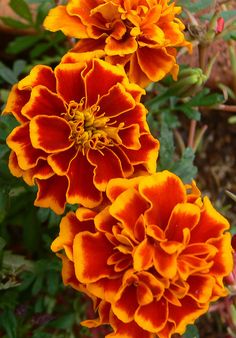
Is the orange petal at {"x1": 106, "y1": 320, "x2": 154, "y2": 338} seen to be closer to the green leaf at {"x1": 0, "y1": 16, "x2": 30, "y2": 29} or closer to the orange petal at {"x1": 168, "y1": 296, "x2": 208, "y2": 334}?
the orange petal at {"x1": 168, "y1": 296, "x2": 208, "y2": 334}

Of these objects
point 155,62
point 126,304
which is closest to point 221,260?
point 126,304

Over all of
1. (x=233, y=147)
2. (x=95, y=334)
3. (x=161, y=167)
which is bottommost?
(x=233, y=147)

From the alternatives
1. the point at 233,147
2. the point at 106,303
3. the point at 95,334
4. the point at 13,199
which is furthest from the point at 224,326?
the point at 106,303

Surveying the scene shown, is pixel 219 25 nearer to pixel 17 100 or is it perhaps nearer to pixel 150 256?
pixel 17 100

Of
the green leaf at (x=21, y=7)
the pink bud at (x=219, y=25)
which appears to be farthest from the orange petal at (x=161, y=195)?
the green leaf at (x=21, y=7)

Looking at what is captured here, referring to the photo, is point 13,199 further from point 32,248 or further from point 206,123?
point 206,123

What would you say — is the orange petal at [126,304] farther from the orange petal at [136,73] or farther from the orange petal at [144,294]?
the orange petal at [136,73]

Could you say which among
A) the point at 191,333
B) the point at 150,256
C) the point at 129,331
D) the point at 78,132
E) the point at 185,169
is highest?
the point at 78,132
